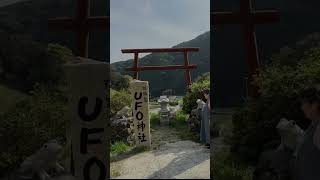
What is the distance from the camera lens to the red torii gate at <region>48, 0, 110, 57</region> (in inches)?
91.8

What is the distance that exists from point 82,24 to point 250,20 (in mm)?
945

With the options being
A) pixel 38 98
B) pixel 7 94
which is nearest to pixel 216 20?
pixel 38 98

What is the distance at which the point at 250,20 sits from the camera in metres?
2.34

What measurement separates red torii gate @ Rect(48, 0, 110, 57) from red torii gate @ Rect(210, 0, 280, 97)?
62 cm

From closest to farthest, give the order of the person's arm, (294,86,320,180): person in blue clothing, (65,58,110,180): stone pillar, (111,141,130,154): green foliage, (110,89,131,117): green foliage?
the person's arm → (294,86,320,180): person in blue clothing → (65,58,110,180): stone pillar → (110,89,131,117): green foliage → (111,141,130,154): green foliage

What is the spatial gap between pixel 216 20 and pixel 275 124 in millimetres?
652

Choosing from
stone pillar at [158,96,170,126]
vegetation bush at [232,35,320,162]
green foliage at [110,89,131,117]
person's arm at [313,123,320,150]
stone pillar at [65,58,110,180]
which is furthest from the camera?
stone pillar at [158,96,170,126]

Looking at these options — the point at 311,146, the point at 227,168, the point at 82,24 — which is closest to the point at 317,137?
the point at 311,146

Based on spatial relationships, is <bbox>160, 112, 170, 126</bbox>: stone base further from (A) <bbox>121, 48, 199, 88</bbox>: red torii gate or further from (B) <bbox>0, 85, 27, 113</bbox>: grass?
(B) <bbox>0, 85, 27, 113</bbox>: grass

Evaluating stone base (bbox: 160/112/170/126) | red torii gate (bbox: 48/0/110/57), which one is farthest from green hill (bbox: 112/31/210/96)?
red torii gate (bbox: 48/0/110/57)

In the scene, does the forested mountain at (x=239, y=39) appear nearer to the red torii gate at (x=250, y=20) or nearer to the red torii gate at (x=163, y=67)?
the red torii gate at (x=250, y=20)

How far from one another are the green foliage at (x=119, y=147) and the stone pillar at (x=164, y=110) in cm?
30

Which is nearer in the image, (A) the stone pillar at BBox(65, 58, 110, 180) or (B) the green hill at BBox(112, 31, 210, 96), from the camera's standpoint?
(A) the stone pillar at BBox(65, 58, 110, 180)

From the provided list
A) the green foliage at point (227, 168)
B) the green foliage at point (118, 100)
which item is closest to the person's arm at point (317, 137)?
the green foliage at point (227, 168)
